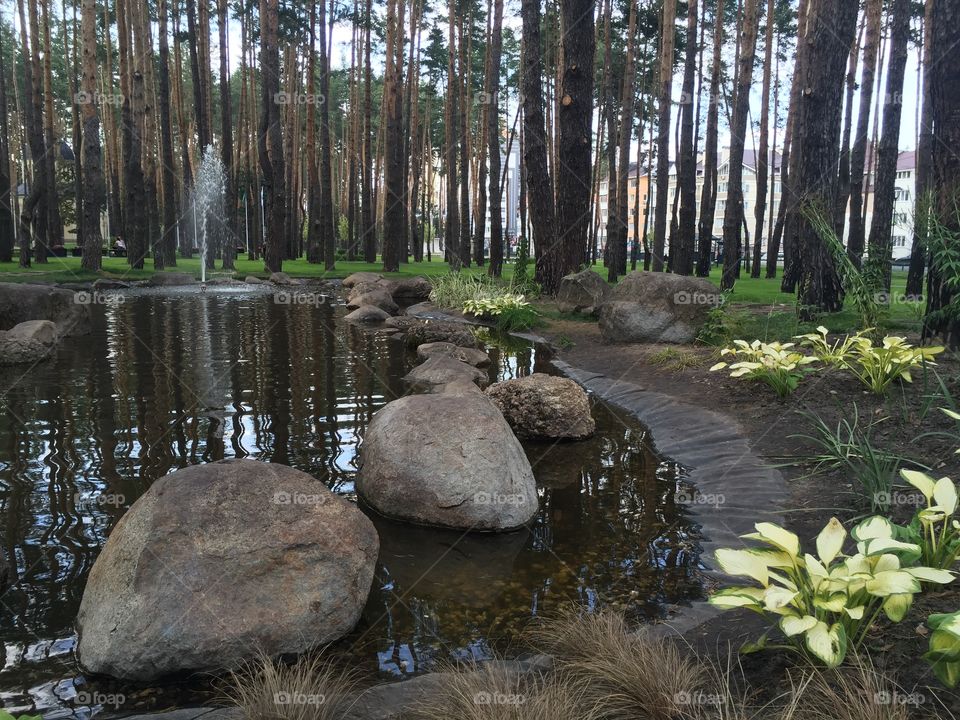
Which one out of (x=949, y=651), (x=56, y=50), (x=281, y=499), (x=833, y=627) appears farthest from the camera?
(x=56, y=50)

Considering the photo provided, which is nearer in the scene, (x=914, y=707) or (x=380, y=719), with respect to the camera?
(x=914, y=707)

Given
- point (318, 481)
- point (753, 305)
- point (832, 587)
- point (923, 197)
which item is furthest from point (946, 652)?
point (753, 305)

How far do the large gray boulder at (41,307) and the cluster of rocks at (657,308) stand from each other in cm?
924

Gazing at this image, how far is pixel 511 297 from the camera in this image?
15.2 meters

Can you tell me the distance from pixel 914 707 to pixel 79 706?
334cm

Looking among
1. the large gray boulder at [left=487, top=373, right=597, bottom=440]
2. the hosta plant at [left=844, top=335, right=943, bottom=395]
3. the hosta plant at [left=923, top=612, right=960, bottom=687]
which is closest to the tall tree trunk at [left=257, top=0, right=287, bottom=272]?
the large gray boulder at [left=487, top=373, right=597, bottom=440]

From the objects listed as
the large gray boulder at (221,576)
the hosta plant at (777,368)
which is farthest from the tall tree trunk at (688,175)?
the large gray boulder at (221,576)

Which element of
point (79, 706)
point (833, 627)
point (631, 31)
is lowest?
point (79, 706)

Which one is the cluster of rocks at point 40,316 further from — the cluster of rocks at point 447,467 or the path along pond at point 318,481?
the cluster of rocks at point 447,467

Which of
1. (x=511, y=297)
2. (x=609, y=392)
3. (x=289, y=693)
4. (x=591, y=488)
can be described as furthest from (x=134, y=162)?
(x=289, y=693)

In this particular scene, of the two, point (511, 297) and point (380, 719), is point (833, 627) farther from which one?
point (511, 297)

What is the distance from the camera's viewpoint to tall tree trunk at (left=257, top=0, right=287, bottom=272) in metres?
23.2

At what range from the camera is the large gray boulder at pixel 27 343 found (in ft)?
34.5

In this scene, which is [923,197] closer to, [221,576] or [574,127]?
[221,576]
